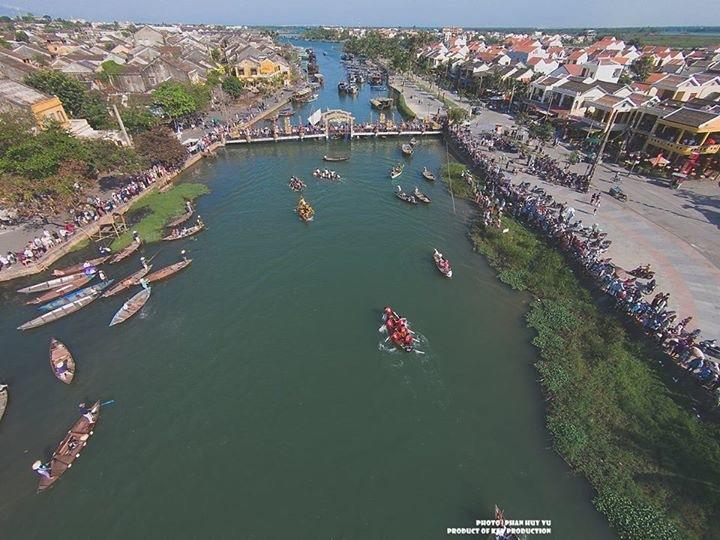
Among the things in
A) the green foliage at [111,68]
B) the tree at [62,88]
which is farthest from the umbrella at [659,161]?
the green foliage at [111,68]

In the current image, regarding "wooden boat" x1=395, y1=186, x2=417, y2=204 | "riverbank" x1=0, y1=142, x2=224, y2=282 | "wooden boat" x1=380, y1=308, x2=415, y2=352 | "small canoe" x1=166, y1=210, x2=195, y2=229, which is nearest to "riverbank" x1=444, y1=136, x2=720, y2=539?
"wooden boat" x1=380, y1=308, x2=415, y2=352

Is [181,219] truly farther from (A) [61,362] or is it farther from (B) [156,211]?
(A) [61,362]

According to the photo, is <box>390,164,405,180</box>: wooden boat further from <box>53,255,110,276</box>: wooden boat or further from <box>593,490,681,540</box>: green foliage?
<box>593,490,681,540</box>: green foliage

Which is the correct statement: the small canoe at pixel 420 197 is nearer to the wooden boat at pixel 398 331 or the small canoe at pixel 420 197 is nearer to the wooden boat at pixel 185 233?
the wooden boat at pixel 398 331

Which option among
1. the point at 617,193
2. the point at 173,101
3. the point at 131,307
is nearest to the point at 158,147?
the point at 173,101

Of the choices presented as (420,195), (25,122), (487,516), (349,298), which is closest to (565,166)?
(420,195)
